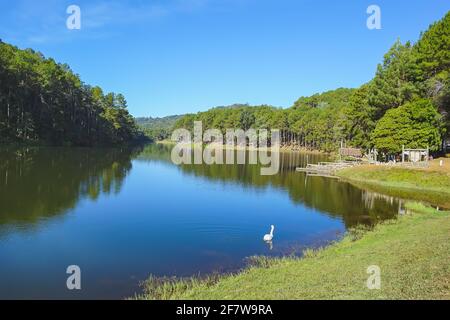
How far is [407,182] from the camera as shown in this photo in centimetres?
4691

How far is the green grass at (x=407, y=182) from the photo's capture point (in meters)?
39.7

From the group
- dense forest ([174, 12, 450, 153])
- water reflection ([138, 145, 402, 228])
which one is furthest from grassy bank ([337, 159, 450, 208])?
dense forest ([174, 12, 450, 153])

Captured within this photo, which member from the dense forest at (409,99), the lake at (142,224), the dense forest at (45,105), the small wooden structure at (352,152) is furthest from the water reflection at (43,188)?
the small wooden structure at (352,152)

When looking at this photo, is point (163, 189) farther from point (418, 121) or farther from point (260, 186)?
point (418, 121)

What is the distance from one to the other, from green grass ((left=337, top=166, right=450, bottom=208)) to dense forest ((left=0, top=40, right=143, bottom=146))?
6899cm

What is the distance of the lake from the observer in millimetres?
16330

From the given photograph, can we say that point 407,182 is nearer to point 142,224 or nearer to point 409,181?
point 409,181

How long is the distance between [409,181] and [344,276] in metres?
37.6

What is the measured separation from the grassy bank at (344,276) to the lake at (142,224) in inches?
76.0

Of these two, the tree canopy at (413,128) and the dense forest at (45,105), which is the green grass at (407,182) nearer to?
the tree canopy at (413,128)

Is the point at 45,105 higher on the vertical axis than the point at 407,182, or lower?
higher

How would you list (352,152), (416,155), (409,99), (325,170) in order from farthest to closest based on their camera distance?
(352,152)
(325,170)
(409,99)
(416,155)

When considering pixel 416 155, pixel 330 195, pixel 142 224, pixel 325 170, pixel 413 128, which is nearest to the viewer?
pixel 142 224

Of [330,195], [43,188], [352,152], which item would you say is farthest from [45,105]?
[330,195]
